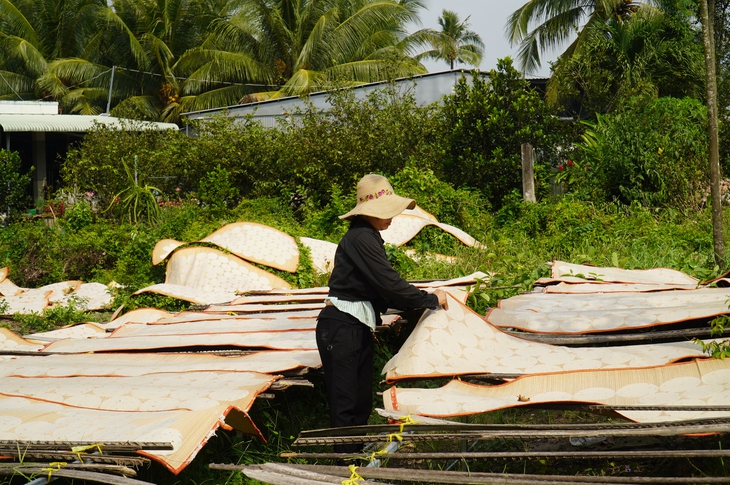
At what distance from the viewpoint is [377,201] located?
3625mm

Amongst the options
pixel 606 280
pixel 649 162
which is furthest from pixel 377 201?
pixel 649 162

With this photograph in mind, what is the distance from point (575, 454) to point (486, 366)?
1003 mm

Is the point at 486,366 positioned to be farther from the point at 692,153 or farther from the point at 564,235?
the point at 692,153

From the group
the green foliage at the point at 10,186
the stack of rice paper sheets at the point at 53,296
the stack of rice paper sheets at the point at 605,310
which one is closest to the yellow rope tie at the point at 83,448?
the stack of rice paper sheets at the point at 605,310

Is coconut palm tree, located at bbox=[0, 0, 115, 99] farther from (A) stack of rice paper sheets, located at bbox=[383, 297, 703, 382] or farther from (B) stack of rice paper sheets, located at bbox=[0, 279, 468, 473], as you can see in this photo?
(A) stack of rice paper sheets, located at bbox=[383, 297, 703, 382]

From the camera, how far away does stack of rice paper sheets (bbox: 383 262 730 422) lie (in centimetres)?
295

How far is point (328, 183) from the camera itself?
35.0ft

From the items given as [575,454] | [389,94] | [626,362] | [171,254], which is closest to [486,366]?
[626,362]

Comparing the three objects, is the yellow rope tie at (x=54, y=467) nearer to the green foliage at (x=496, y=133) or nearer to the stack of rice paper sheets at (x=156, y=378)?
the stack of rice paper sheets at (x=156, y=378)

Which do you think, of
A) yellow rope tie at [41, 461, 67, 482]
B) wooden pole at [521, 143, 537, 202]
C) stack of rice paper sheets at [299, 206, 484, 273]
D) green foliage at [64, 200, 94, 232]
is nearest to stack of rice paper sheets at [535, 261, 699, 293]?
stack of rice paper sheets at [299, 206, 484, 273]

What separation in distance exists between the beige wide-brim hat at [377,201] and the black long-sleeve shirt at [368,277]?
0.27 ft

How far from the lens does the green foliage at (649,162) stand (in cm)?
965

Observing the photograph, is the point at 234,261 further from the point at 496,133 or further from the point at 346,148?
the point at 496,133

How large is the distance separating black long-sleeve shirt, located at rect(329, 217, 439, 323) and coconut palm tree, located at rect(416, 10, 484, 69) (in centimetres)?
2325
